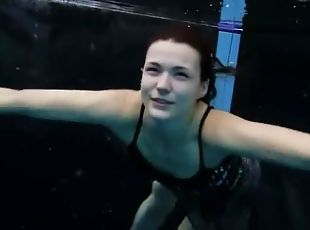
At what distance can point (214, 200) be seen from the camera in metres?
2.23

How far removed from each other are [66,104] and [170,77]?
364 millimetres

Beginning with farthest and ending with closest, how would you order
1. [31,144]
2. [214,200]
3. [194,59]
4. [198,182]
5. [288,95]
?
[31,144] → [288,95] → [214,200] → [198,182] → [194,59]

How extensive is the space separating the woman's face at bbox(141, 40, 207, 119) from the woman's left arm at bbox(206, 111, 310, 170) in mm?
157

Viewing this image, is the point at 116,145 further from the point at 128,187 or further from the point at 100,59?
the point at 100,59

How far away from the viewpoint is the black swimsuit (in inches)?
80.7

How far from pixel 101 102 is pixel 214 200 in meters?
0.62

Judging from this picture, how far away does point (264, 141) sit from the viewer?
5.74 feet

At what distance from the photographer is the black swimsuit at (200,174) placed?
2.05 metres

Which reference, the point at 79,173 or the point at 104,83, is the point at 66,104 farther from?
the point at 79,173

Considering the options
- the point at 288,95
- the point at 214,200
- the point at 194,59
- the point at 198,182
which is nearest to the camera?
the point at 194,59

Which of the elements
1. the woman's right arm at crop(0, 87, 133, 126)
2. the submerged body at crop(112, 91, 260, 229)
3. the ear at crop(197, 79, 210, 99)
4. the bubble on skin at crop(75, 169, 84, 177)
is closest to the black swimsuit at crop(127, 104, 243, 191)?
the submerged body at crop(112, 91, 260, 229)

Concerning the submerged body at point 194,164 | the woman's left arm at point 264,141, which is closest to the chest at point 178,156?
the submerged body at point 194,164

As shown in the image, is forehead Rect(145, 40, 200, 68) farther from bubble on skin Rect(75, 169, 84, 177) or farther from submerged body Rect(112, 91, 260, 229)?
bubble on skin Rect(75, 169, 84, 177)

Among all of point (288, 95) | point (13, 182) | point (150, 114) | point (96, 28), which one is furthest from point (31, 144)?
point (150, 114)
